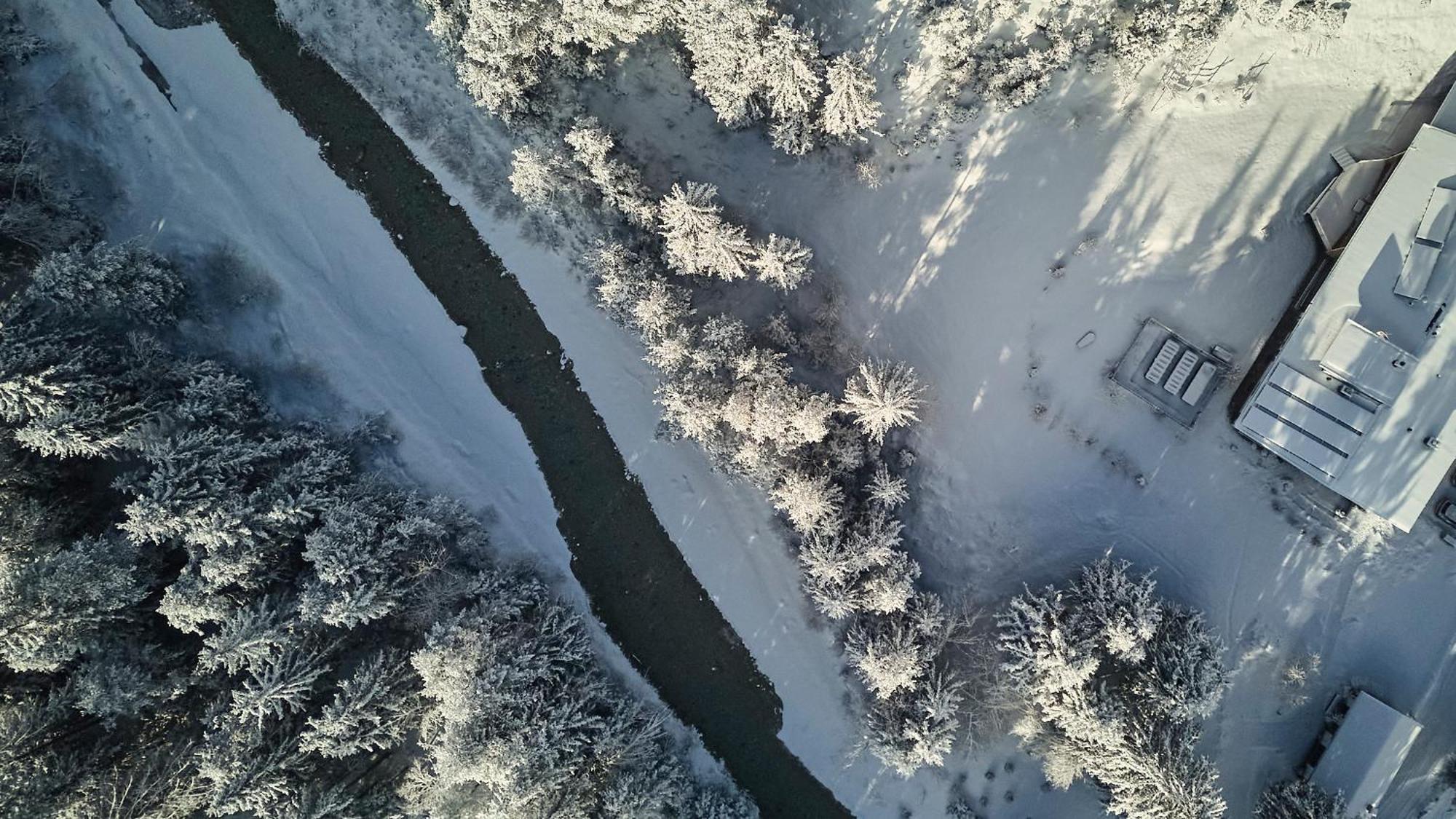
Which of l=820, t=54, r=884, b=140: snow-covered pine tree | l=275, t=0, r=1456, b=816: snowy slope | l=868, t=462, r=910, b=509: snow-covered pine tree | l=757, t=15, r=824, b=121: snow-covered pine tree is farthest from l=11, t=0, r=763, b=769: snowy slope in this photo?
l=820, t=54, r=884, b=140: snow-covered pine tree

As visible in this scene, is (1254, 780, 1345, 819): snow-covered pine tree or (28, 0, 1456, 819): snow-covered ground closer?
(1254, 780, 1345, 819): snow-covered pine tree

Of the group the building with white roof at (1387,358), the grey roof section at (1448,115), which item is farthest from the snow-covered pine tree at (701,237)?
the grey roof section at (1448,115)

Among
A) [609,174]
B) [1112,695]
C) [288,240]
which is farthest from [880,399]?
[288,240]

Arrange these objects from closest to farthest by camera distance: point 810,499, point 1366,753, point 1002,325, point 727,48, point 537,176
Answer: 1. point 727,48
2. point 810,499
3. point 537,176
4. point 1366,753
5. point 1002,325

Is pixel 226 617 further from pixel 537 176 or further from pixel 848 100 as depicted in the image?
pixel 848 100

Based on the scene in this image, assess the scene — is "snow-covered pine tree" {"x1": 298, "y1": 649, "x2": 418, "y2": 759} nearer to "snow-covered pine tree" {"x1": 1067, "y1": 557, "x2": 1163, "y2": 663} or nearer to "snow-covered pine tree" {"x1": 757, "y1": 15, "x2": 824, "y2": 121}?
"snow-covered pine tree" {"x1": 1067, "y1": 557, "x2": 1163, "y2": 663}

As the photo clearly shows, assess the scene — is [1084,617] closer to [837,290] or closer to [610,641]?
[837,290]
